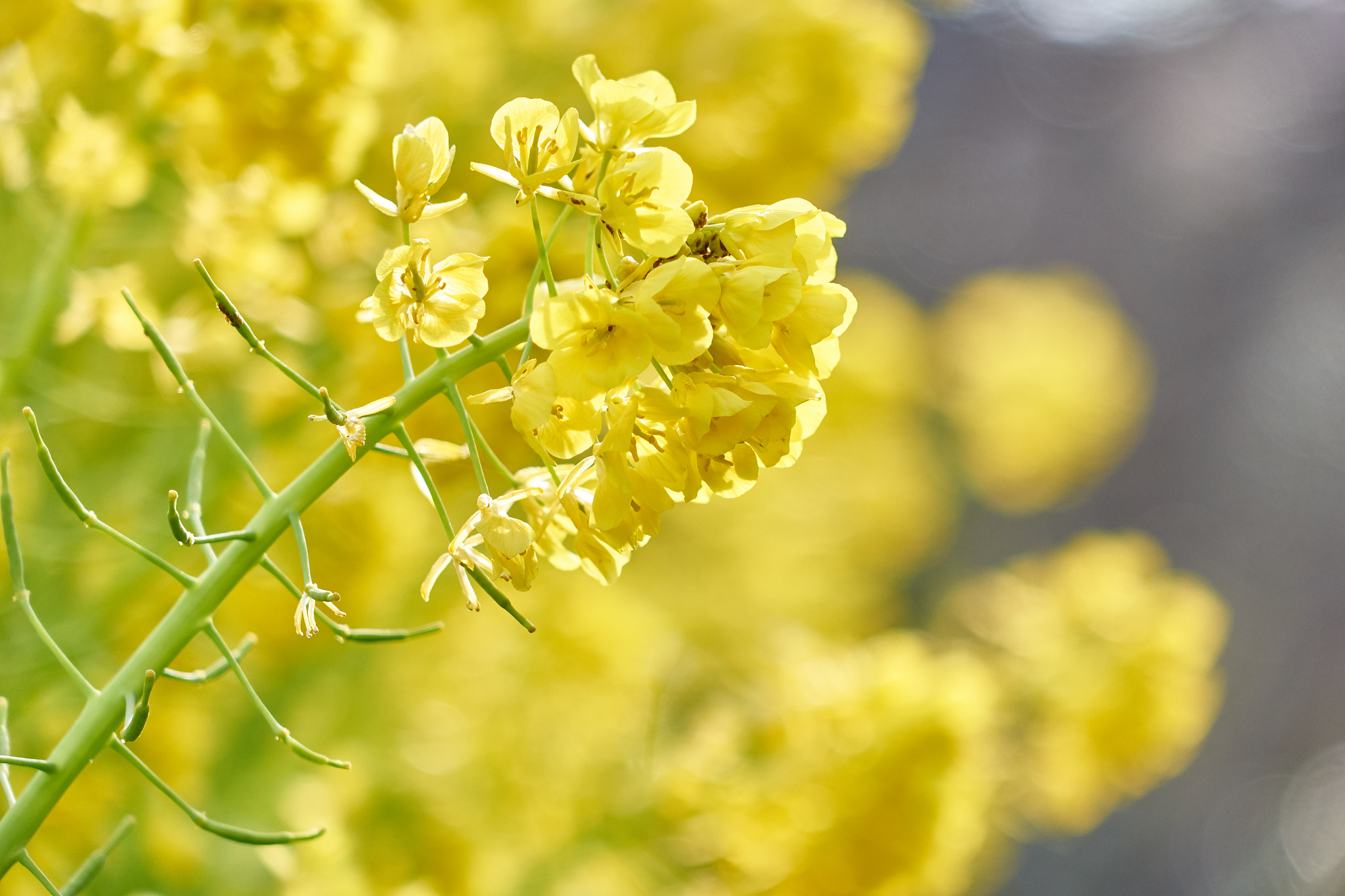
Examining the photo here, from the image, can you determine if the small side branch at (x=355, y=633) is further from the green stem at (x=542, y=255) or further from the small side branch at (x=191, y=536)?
the green stem at (x=542, y=255)

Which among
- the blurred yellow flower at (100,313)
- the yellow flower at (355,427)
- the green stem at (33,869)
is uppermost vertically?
the blurred yellow flower at (100,313)

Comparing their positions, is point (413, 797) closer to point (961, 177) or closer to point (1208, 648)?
point (1208, 648)

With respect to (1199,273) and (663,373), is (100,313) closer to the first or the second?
(663,373)

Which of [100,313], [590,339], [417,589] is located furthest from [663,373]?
[417,589]

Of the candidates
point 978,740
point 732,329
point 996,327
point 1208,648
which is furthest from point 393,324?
point 996,327

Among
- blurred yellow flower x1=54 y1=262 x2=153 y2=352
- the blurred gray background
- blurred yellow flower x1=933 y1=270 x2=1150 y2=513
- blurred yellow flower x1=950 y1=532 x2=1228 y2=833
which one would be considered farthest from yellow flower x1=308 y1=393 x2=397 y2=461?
the blurred gray background

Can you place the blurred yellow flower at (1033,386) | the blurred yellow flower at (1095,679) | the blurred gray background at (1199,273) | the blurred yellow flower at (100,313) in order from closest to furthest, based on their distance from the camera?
the blurred yellow flower at (100,313)
the blurred yellow flower at (1095,679)
the blurred yellow flower at (1033,386)
the blurred gray background at (1199,273)

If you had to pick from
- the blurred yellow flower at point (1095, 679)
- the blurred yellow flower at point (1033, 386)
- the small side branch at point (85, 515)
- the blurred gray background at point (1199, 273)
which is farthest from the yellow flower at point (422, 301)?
the blurred gray background at point (1199, 273)
